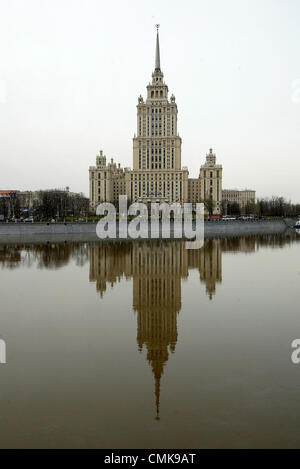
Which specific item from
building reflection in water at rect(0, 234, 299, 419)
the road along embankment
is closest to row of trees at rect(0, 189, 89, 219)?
the road along embankment

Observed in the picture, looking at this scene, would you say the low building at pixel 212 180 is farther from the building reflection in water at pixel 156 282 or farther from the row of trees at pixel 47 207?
the building reflection in water at pixel 156 282

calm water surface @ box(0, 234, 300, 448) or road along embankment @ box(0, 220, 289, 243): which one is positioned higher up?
road along embankment @ box(0, 220, 289, 243)

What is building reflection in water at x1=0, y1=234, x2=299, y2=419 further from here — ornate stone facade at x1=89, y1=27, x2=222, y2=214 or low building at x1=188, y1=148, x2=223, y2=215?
low building at x1=188, y1=148, x2=223, y2=215

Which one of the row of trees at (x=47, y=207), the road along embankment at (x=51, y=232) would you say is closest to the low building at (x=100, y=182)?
the row of trees at (x=47, y=207)

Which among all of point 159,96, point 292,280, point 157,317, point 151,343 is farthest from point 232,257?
point 159,96

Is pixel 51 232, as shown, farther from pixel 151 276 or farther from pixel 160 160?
pixel 160 160

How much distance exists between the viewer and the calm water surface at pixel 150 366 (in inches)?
237

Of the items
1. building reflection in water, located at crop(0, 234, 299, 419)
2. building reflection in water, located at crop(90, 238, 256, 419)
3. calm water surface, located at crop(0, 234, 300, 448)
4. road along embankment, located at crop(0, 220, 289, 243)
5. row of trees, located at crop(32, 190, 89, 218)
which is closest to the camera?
calm water surface, located at crop(0, 234, 300, 448)

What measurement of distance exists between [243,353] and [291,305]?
5.19 meters

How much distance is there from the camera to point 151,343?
991cm

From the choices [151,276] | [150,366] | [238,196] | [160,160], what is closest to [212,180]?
[160,160]

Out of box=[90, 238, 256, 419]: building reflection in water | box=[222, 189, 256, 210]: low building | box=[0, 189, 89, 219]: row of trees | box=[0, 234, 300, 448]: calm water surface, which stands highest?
box=[222, 189, 256, 210]: low building

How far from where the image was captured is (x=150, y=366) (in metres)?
8.43

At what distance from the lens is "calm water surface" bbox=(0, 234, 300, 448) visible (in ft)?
19.7
